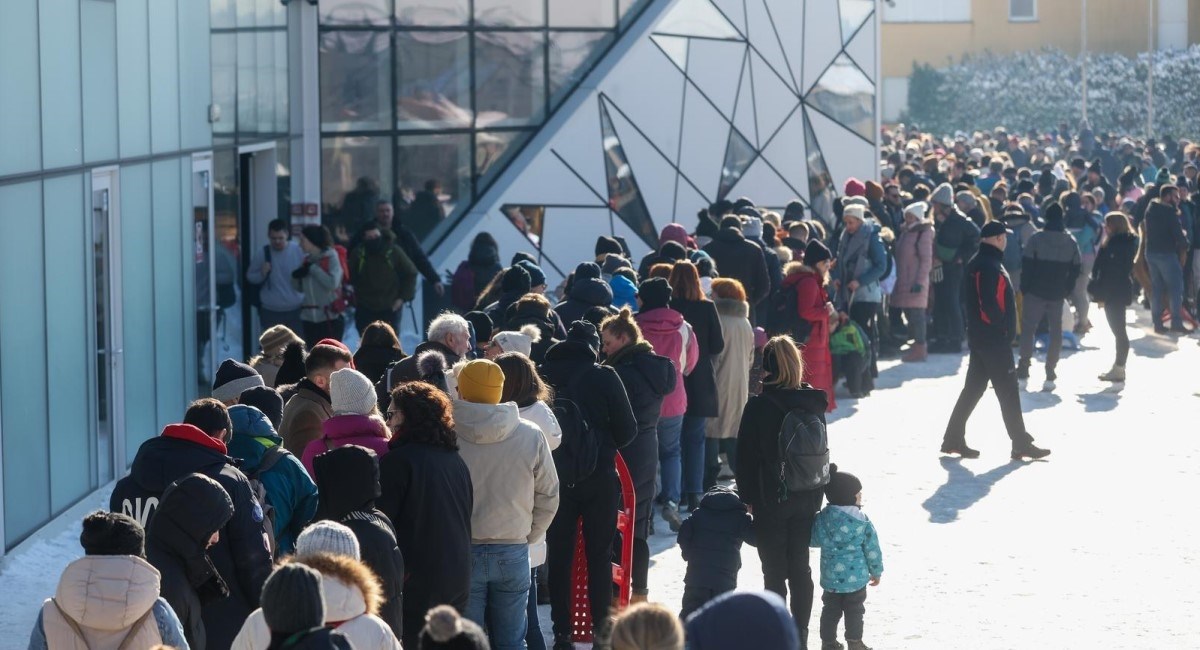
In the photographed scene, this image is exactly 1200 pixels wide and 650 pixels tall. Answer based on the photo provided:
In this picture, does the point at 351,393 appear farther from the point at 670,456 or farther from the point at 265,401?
the point at 670,456

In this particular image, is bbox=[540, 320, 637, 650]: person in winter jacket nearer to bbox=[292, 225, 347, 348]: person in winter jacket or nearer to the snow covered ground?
the snow covered ground

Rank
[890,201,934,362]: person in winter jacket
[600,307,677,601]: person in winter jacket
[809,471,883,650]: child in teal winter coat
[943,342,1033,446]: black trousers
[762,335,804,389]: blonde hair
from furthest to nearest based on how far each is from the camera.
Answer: [890,201,934,362]: person in winter jacket → [943,342,1033,446]: black trousers → [600,307,677,601]: person in winter jacket → [762,335,804,389]: blonde hair → [809,471,883,650]: child in teal winter coat

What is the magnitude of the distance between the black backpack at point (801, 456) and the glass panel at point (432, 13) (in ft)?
40.6

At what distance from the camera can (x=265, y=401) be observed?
751 centimetres

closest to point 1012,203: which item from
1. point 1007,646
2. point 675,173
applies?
point 675,173

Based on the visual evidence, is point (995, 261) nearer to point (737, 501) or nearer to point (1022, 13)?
point (737, 501)

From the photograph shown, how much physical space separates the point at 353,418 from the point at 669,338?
3.92 m

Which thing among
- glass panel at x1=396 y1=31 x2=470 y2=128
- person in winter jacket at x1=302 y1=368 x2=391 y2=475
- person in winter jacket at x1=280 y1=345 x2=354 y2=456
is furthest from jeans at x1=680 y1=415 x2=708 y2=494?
glass panel at x1=396 y1=31 x2=470 y2=128

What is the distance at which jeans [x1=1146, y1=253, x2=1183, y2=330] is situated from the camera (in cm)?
2041

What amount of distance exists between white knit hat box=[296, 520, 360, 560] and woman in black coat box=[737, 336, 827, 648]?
3276mm

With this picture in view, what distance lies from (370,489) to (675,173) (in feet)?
48.1

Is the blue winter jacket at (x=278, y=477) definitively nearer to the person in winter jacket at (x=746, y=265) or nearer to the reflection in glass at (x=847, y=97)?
the person in winter jacket at (x=746, y=265)

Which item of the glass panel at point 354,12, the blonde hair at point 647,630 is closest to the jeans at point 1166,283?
the glass panel at point 354,12

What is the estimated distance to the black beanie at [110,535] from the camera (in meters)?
5.45
